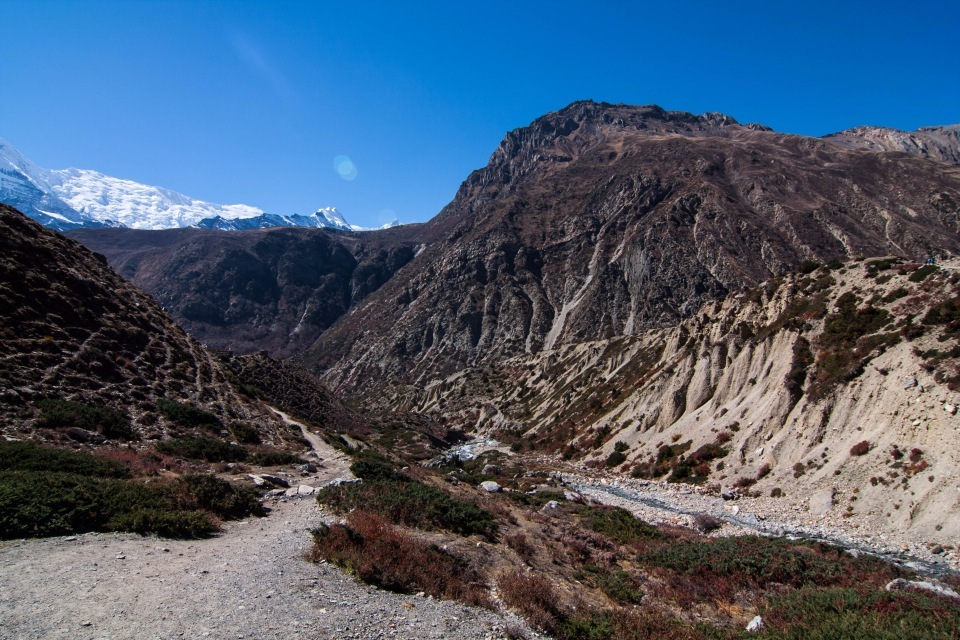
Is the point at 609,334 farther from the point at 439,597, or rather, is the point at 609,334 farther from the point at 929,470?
the point at 439,597

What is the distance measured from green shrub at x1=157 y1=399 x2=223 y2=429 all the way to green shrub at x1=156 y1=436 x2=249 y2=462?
11.0ft

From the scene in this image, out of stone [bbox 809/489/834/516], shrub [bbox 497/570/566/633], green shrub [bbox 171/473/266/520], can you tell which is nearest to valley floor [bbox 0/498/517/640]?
shrub [bbox 497/570/566/633]

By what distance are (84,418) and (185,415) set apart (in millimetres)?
6245

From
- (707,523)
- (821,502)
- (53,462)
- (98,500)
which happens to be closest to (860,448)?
(821,502)

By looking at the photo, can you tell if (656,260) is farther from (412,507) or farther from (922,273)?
(412,507)

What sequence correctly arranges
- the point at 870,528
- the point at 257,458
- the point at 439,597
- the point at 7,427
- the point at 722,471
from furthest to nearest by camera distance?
the point at 722,471 → the point at 257,458 → the point at 870,528 → the point at 7,427 → the point at 439,597

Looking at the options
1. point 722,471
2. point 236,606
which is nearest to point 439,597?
point 236,606

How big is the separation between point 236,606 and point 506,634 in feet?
16.2

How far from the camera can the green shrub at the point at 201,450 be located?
22.0 meters

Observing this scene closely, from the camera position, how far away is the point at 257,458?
946 inches

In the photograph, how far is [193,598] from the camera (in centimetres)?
816

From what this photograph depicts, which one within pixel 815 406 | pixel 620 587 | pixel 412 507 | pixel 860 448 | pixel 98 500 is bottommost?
pixel 620 587

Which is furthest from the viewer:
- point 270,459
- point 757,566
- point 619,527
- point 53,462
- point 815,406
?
point 815,406

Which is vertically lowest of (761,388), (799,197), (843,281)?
(761,388)
